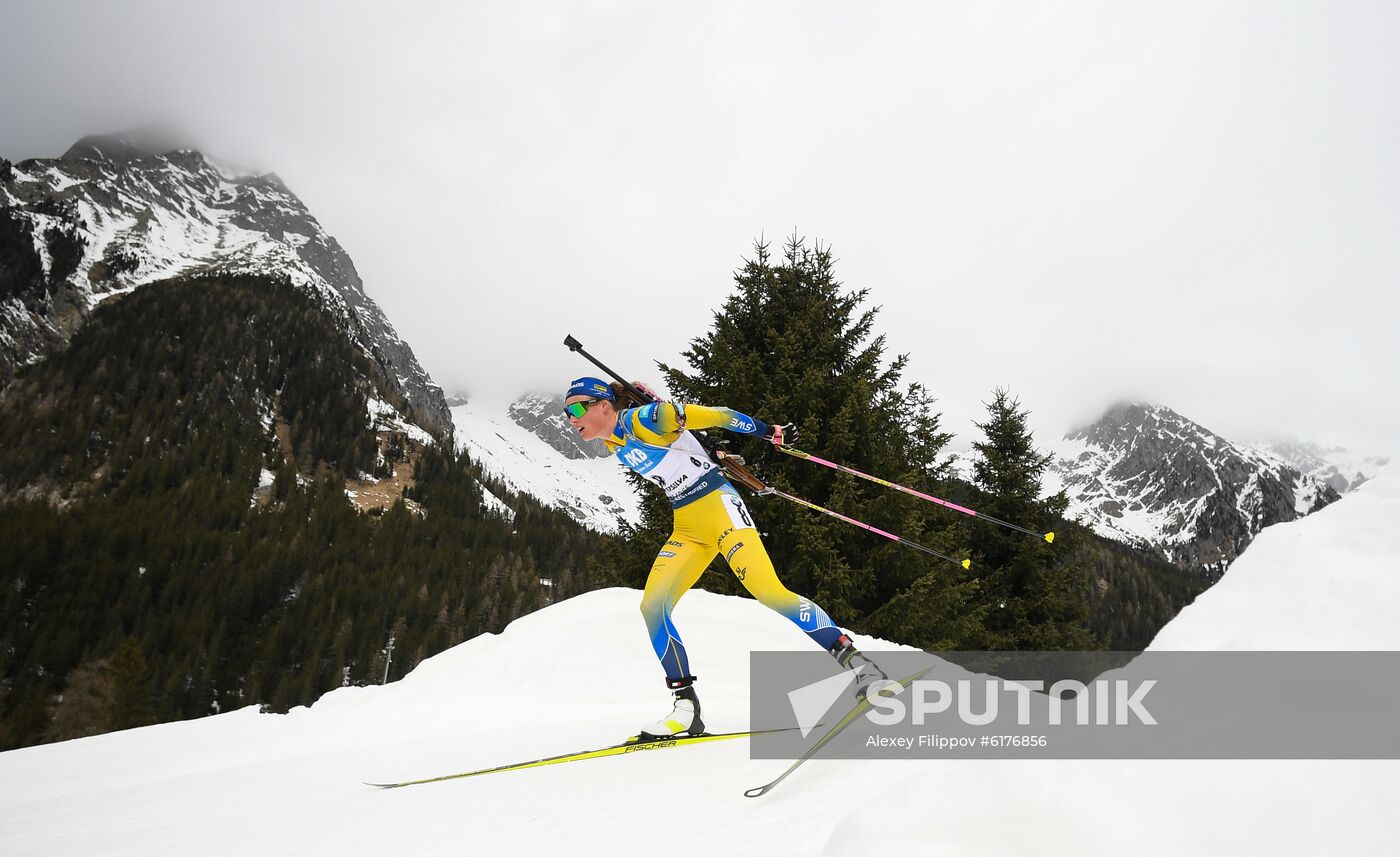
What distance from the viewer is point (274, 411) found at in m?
124

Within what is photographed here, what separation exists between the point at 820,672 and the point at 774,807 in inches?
148

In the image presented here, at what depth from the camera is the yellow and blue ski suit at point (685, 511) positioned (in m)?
4.77


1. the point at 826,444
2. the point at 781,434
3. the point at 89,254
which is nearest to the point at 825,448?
the point at 826,444

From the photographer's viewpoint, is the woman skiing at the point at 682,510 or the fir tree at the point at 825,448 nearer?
the woman skiing at the point at 682,510

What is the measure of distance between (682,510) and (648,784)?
2.02 m

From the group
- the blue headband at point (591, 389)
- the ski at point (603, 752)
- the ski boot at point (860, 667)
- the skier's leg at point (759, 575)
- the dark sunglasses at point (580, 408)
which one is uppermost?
the blue headband at point (591, 389)

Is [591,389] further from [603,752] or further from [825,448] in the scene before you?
[825,448]

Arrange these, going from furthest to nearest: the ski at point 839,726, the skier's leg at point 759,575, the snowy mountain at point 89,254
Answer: the snowy mountain at point 89,254 < the skier's leg at point 759,575 < the ski at point 839,726

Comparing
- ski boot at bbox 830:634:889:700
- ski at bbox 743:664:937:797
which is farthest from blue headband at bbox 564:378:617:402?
ski at bbox 743:664:937:797

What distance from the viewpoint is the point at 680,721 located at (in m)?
4.61

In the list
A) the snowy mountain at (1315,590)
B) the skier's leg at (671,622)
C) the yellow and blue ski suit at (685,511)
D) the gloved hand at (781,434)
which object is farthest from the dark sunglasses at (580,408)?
the snowy mountain at (1315,590)

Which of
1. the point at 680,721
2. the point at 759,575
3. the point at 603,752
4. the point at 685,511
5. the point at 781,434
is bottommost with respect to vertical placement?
the point at 603,752

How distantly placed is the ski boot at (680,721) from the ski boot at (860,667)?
0.99 meters

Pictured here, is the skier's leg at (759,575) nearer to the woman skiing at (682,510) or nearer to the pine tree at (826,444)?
the woman skiing at (682,510)
